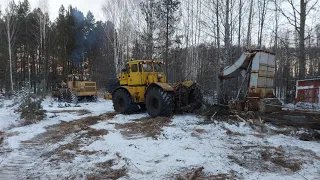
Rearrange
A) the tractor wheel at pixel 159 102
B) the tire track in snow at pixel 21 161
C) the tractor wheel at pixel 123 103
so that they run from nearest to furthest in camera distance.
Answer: the tire track in snow at pixel 21 161, the tractor wheel at pixel 159 102, the tractor wheel at pixel 123 103

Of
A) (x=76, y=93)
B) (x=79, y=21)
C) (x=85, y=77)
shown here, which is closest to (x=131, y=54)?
(x=85, y=77)

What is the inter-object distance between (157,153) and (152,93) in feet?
17.3

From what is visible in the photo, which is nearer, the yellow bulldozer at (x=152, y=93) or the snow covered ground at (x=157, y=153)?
the snow covered ground at (x=157, y=153)

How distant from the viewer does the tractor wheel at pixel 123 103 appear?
11.6 m

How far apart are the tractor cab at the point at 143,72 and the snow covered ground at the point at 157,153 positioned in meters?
3.63

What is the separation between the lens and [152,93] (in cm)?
1051

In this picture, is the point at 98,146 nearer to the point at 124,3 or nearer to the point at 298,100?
the point at 298,100

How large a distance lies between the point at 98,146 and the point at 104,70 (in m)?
27.8

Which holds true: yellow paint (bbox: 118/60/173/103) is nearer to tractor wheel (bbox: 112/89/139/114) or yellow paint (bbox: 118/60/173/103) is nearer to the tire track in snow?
tractor wheel (bbox: 112/89/139/114)

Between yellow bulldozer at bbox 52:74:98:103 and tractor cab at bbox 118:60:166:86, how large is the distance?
844cm

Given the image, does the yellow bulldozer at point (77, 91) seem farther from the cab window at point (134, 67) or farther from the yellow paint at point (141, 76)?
the cab window at point (134, 67)

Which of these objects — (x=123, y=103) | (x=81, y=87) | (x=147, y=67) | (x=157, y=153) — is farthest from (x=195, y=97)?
(x=81, y=87)

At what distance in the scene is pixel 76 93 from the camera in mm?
19281

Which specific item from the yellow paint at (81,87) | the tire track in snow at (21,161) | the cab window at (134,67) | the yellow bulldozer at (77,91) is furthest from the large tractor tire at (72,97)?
the tire track in snow at (21,161)
